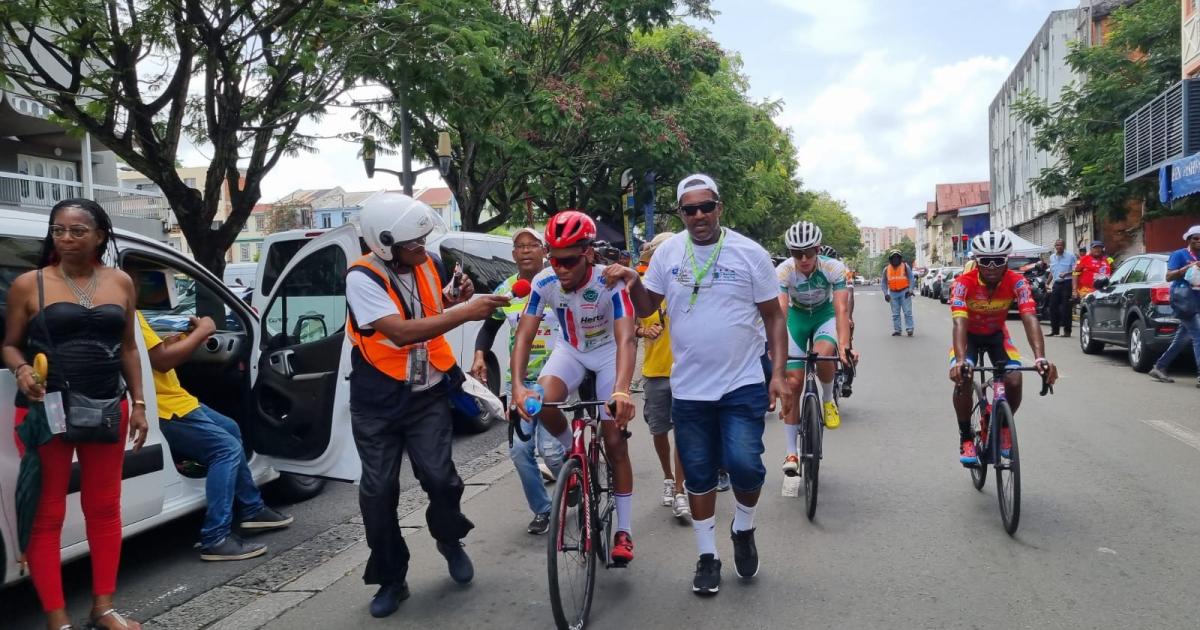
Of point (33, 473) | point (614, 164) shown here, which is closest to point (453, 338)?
point (33, 473)

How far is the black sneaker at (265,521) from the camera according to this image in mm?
5523

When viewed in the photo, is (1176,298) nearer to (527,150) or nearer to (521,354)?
(521,354)

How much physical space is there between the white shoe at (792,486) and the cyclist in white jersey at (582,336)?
6.14 feet

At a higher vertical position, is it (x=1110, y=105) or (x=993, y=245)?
(x=1110, y=105)

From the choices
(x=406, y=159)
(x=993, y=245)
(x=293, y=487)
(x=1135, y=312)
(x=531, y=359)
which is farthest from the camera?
(x=406, y=159)

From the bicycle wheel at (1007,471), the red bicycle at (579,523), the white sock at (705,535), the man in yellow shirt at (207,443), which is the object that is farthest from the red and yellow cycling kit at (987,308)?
the man in yellow shirt at (207,443)

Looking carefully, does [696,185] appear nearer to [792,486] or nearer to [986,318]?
[986,318]

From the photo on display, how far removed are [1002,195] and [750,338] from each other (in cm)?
6173

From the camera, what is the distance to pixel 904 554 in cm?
491

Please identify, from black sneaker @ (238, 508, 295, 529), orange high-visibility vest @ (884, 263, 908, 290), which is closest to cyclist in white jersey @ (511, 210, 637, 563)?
black sneaker @ (238, 508, 295, 529)

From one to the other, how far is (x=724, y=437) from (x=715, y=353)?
0.39 metres

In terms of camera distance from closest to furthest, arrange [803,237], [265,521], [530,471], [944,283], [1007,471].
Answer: [1007,471], [530,471], [265,521], [803,237], [944,283]

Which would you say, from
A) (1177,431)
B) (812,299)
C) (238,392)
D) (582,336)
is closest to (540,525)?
(582,336)

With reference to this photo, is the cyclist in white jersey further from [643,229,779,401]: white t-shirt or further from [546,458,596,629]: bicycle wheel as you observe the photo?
[546,458,596,629]: bicycle wheel
